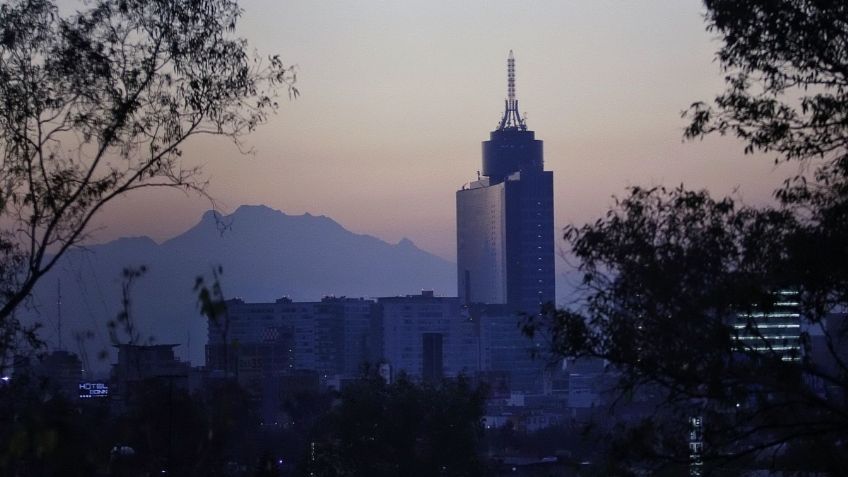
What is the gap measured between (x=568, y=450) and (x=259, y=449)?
1327 cm

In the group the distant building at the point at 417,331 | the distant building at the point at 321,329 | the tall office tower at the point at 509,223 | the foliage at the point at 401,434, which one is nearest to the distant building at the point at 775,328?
the foliage at the point at 401,434

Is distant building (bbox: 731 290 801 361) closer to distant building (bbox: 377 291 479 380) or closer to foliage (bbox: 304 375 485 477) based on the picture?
foliage (bbox: 304 375 485 477)

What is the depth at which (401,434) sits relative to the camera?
1244 inches

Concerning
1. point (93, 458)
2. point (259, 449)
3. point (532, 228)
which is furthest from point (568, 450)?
point (532, 228)

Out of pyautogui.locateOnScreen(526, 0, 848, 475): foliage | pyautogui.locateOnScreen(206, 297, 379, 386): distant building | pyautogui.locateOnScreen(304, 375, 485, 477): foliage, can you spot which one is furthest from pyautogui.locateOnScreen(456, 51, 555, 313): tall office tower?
pyautogui.locateOnScreen(526, 0, 848, 475): foliage

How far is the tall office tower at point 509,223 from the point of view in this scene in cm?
15488

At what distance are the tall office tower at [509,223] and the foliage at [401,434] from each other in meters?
115

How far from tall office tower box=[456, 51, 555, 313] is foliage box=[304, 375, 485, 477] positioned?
115 m

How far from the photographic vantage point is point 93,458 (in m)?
7.62

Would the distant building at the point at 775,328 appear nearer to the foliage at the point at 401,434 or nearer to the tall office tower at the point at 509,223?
the foliage at the point at 401,434

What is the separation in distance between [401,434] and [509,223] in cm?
12464

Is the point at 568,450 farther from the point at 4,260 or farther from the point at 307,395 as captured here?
the point at 4,260

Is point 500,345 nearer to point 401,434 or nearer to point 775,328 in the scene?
point 401,434

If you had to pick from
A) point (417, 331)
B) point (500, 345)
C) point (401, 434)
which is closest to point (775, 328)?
point (401, 434)
